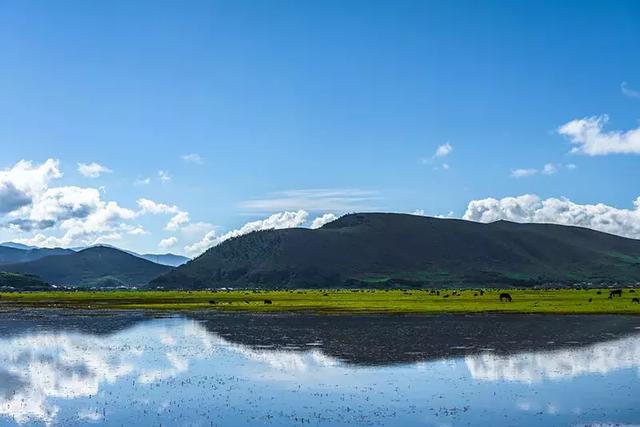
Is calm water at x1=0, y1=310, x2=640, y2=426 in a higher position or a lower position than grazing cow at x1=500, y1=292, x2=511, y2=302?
lower

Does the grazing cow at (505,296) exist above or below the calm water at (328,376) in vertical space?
above

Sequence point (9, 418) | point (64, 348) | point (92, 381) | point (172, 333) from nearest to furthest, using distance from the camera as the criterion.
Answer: point (9, 418) < point (92, 381) < point (64, 348) < point (172, 333)

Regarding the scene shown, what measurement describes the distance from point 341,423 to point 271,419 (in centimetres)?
303

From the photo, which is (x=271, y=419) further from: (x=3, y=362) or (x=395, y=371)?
Answer: (x=3, y=362)

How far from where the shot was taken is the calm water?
28672 millimetres

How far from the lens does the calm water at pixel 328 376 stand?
2867 cm

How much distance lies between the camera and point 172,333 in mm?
67562

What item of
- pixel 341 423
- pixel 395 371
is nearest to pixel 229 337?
pixel 395 371

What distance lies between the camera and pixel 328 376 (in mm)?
38406

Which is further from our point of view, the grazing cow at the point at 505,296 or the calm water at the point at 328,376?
the grazing cow at the point at 505,296

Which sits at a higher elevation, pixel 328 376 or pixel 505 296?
pixel 505 296

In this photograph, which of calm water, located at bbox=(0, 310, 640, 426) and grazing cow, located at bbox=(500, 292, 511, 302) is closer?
calm water, located at bbox=(0, 310, 640, 426)

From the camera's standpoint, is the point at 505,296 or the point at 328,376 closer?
the point at 328,376

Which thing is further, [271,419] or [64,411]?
[64,411]
